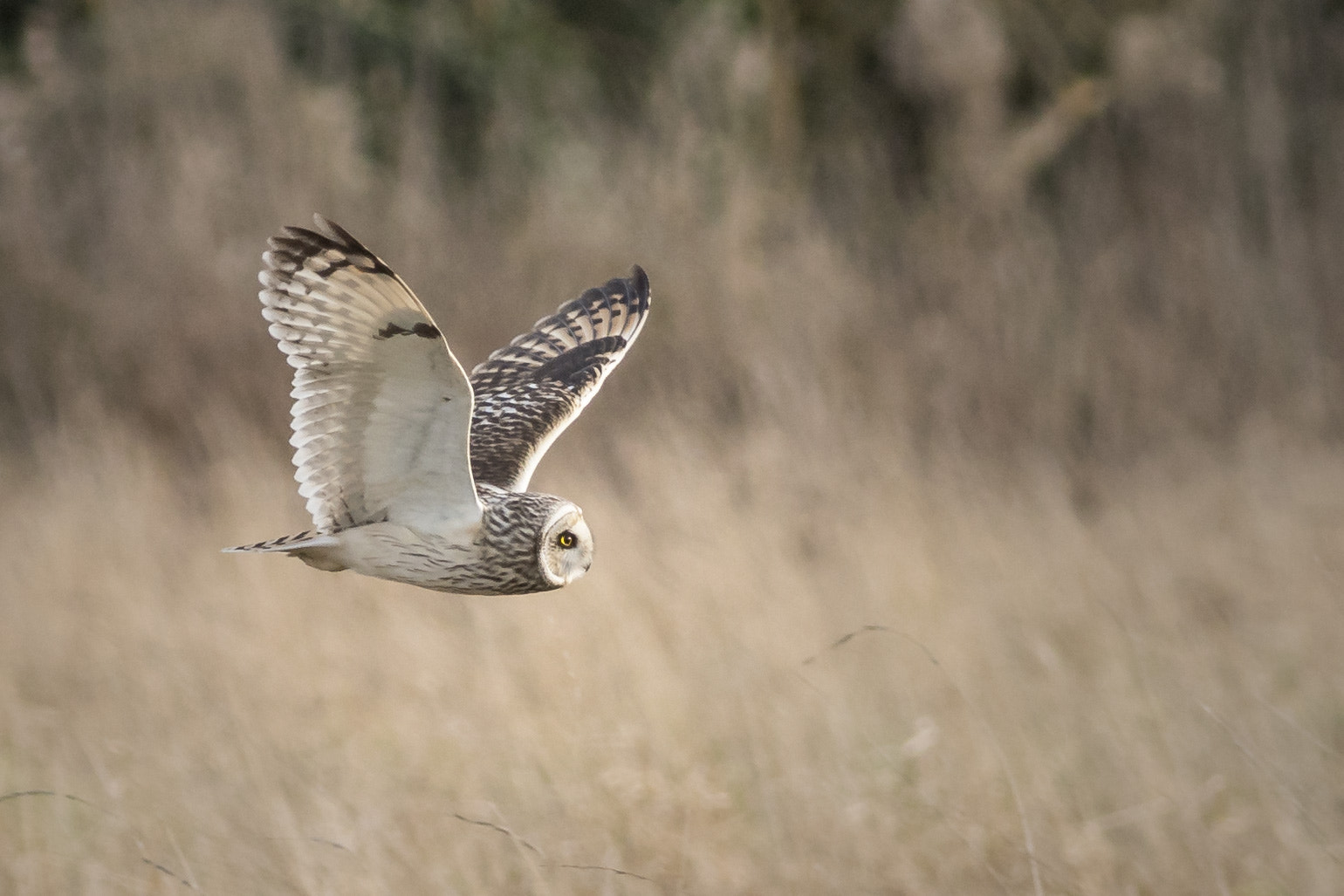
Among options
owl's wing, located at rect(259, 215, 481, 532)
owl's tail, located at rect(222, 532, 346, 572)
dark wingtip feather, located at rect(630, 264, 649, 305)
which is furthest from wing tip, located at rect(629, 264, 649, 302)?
owl's tail, located at rect(222, 532, 346, 572)

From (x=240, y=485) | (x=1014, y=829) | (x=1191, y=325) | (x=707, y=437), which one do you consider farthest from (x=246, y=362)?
(x=1191, y=325)

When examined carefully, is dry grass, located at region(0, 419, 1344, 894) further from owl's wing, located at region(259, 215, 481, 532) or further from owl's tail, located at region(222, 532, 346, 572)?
owl's wing, located at region(259, 215, 481, 532)

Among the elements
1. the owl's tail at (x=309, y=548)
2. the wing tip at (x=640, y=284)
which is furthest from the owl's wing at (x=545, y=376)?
the owl's tail at (x=309, y=548)

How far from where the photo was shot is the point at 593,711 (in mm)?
3516

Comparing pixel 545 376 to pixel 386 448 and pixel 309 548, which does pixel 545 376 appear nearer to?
pixel 386 448

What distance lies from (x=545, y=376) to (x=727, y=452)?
1.83m

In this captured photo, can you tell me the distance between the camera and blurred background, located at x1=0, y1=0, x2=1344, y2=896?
10.5 ft

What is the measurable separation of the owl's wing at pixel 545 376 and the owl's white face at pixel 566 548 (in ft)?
1.11

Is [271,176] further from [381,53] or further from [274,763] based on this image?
[274,763]

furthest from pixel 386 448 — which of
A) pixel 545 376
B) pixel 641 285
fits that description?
pixel 641 285

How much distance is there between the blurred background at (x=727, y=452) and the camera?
320cm

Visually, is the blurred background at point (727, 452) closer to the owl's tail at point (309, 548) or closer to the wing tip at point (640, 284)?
the owl's tail at point (309, 548)

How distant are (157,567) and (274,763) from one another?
1.77 metres

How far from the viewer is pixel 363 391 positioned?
2314 mm
